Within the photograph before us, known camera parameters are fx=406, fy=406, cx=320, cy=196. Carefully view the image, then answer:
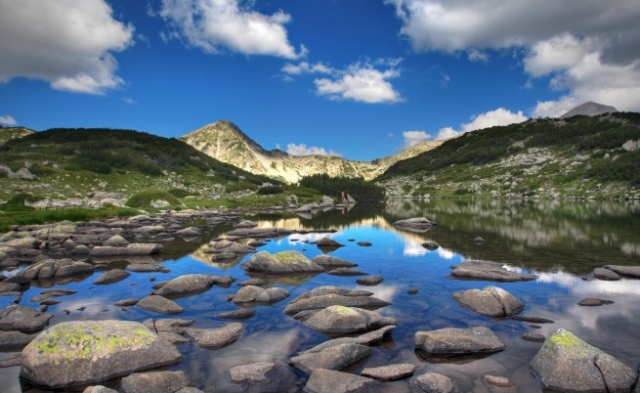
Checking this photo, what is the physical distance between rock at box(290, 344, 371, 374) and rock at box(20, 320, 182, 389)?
4.16m

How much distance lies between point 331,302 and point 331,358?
638 centimetres

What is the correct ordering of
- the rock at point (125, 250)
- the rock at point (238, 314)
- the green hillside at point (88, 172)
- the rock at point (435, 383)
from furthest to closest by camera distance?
the green hillside at point (88, 172) < the rock at point (125, 250) < the rock at point (238, 314) < the rock at point (435, 383)

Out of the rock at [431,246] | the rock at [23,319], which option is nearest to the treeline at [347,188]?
the rock at [431,246]

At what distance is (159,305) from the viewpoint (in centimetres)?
1909

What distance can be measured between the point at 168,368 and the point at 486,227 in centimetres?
4892

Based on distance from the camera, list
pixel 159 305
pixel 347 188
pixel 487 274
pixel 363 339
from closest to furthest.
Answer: pixel 363 339 → pixel 159 305 → pixel 487 274 → pixel 347 188

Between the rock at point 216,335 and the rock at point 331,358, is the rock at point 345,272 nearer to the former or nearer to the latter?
the rock at point 216,335

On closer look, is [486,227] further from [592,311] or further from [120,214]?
[120,214]

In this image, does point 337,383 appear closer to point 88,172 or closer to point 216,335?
point 216,335

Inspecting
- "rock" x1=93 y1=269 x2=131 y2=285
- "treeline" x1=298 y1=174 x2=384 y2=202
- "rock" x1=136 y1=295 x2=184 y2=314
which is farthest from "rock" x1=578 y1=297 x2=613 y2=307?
"treeline" x1=298 y1=174 x2=384 y2=202

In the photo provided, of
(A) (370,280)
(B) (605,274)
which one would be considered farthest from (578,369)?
(B) (605,274)

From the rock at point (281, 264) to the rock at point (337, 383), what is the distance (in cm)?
1550

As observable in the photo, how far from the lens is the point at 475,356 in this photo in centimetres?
1348

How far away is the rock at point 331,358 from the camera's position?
41.0 ft
